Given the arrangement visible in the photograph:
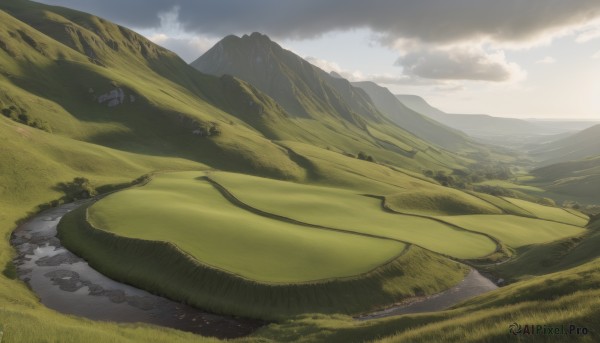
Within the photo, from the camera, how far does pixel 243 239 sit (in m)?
64.6

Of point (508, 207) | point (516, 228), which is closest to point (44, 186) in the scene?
point (516, 228)

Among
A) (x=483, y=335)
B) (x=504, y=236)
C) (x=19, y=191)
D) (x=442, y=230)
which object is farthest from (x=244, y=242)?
(x=504, y=236)

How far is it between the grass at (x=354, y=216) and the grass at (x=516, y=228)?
783cm

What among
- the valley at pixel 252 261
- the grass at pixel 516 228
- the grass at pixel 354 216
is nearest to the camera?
the valley at pixel 252 261

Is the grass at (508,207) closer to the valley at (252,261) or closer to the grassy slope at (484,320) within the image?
the valley at (252,261)

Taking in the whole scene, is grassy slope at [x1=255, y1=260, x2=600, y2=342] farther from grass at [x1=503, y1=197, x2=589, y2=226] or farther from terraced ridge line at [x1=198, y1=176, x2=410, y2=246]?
grass at [x1=503, y1=197, x2=589, y2=226]

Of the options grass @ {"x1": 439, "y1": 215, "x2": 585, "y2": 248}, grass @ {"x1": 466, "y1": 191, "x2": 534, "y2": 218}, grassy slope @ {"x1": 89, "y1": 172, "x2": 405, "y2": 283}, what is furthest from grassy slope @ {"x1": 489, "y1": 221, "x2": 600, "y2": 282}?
grass @ {"x1": 466, "y1": 191, "x2": 534, "y2": 218}

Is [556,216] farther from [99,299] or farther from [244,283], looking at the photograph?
[99,299]

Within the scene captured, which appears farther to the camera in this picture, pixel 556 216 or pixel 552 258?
pixel 556 216

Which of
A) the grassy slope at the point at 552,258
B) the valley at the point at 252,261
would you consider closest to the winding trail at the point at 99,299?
the valley at the point at 252,261

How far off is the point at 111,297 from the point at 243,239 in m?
22.7

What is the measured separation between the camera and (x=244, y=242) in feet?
209

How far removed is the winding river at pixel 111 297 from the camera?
44.8 metres

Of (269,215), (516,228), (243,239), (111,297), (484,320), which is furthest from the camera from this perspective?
(516,228)
